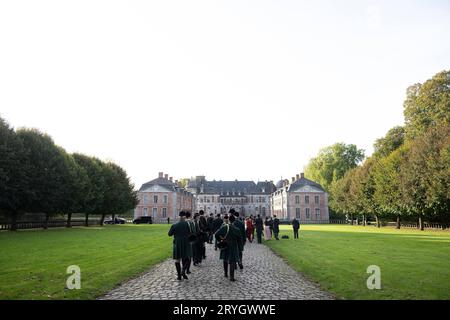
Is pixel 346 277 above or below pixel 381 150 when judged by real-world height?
below

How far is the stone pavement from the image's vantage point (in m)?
9.19

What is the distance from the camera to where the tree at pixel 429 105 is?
148 ft

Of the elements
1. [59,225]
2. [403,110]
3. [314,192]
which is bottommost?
[59,225]

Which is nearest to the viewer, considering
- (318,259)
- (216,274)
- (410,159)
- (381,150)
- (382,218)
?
(216,274)

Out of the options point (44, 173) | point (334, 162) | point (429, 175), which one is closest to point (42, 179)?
point (44, 173)

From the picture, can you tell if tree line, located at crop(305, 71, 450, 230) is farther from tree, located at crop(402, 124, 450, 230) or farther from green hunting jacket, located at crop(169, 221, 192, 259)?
green hunting jacket, located at crop(169, 221, 192, 259)

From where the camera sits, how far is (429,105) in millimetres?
47781

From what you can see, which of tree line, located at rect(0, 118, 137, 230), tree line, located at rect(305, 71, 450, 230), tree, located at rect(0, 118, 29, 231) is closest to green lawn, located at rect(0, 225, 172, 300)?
tree, located at rect(0, 118, 29, 231)

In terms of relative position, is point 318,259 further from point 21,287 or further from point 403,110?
point 403,110

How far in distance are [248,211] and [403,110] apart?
79883 mm

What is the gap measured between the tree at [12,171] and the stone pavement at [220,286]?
27623 mm

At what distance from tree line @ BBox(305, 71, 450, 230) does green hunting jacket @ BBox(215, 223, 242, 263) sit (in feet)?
105

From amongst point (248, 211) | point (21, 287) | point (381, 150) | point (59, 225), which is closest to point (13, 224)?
point (59, 225)
